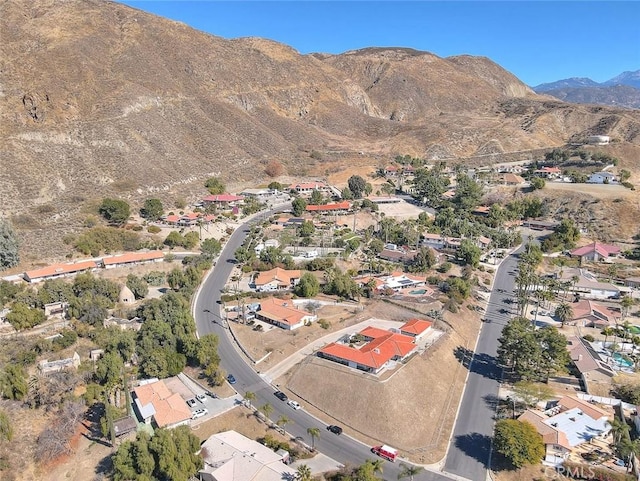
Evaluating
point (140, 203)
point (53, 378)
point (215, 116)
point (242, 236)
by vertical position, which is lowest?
point (53, 378)

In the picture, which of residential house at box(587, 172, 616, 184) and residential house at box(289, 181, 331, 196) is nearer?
residential house at box(587, 172, 616, 184)

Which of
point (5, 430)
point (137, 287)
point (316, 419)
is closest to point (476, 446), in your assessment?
point (316, 419)

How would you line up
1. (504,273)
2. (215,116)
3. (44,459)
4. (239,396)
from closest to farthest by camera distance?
(44,459)
(239,396)
(504,273)
(215,116)

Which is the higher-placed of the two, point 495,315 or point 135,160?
point 135,160

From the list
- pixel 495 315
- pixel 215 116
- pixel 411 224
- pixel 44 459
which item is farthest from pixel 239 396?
pixel 215 116

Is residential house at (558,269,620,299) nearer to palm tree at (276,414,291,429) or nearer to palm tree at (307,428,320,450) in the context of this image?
palm tree at (307,428,320,450)

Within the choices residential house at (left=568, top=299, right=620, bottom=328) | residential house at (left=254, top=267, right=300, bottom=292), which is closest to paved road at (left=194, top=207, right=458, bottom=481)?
residential house at (left=254, top=267, right=300, bottom=292)

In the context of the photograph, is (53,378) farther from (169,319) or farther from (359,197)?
(359,197)
